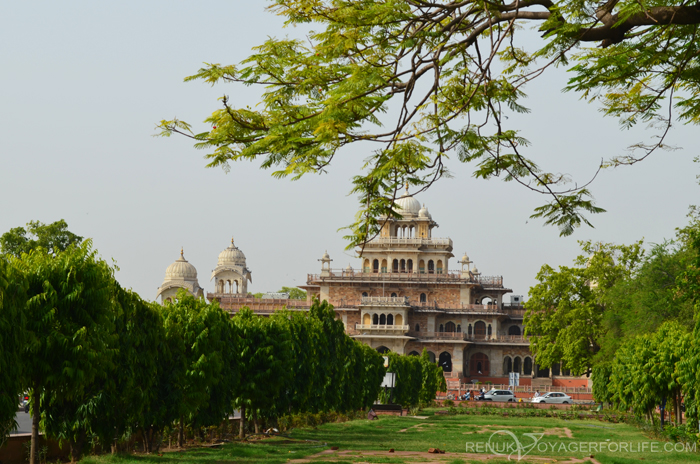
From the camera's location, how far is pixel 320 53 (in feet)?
26.4

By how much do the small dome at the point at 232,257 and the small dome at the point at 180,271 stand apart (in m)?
3.14

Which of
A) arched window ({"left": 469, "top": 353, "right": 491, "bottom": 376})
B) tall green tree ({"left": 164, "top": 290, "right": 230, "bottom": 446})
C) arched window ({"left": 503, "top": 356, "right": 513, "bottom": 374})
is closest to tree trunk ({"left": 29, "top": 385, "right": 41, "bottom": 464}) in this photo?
tall green tree ({"left": 164, "top": 290, "right": 230, "bottom": 446})

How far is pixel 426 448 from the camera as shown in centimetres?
1870

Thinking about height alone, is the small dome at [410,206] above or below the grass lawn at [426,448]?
above

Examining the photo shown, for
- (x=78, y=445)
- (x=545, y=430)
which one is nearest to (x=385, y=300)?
(x=545, y=430)

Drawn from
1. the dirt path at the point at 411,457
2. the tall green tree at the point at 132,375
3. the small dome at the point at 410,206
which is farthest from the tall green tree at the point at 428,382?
the tall green tree at the point at 132,375

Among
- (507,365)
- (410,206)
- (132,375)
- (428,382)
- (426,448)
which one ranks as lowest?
(426,448)

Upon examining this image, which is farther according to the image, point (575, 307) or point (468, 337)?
point (468, 337)

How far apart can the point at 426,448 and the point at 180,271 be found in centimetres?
6924

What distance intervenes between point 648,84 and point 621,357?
74.6 ft

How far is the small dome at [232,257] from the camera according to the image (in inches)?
3435

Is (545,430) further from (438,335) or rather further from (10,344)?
(438,335)

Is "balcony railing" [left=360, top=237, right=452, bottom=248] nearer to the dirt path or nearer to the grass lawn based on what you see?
the grass lawn

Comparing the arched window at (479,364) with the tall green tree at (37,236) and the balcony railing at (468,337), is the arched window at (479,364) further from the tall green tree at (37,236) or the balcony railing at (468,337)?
the tall green tree at (37,236)
